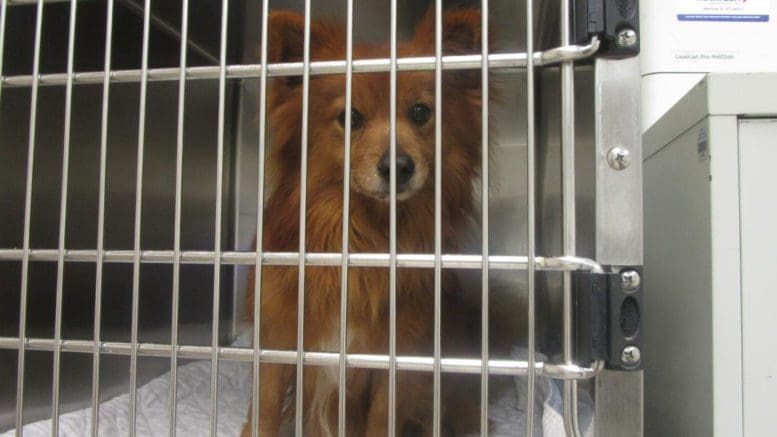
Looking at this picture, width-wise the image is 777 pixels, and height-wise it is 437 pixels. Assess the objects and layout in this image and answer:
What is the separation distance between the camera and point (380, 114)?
3.55 ft

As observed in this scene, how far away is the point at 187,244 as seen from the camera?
160 centimetres

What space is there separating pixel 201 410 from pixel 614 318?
39.2 inches

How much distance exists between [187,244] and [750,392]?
138cm

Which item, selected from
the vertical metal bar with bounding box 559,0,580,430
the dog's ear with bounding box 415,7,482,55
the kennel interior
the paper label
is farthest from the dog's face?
the paper label

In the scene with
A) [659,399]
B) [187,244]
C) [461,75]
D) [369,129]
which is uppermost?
[461,75]

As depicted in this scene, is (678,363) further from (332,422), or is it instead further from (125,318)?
(125,318)

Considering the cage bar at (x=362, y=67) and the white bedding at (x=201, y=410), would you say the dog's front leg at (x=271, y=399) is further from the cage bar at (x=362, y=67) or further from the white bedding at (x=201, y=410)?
the cage bar at (x=362, y=67)

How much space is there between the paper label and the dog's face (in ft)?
1.44

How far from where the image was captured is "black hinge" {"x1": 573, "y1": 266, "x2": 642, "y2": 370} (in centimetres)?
62

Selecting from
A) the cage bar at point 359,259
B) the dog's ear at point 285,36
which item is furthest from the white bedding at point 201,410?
the dog's ear at point 285,36

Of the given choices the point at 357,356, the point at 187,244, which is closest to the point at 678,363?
the point at 357,356

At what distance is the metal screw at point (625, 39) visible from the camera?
2.07ft

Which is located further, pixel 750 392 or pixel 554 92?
pixel 554 92

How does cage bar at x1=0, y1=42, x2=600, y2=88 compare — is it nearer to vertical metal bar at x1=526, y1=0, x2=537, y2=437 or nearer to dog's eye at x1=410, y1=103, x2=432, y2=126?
vertical metal bar at x1=526, y1=0, x2=537, y2=437
